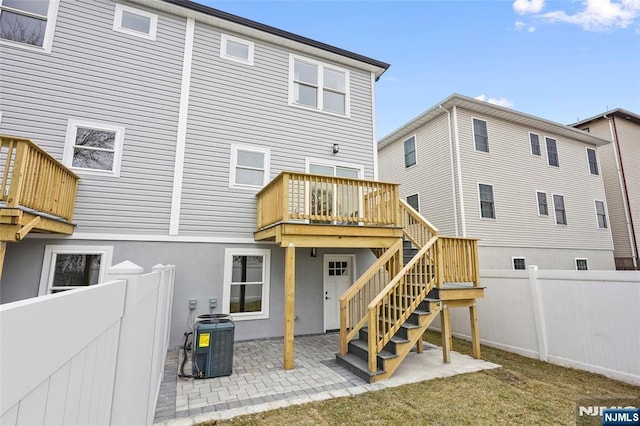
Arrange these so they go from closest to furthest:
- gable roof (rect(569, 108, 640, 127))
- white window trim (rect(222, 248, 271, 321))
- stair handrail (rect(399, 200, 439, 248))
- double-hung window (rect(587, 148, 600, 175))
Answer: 1. stair handrail (rect(399, 200, 439, 248))
2. white window trim (rect(222, 248, 271, 321))
3. double-hung window (rect(587, 148, 600, 175))
4. gable roof (rect(569, 108, 640, 127))

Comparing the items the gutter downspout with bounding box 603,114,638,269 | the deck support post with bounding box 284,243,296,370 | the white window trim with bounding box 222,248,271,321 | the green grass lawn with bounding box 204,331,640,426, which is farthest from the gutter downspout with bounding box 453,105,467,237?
the gutter downspout with bounding box 603,114,638,269

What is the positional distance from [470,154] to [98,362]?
1348 centimetres

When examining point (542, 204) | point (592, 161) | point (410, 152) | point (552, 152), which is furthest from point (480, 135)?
point (592, 161)

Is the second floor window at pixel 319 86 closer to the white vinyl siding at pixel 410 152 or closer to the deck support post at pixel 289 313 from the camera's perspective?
the deck support post at pixel 289 313

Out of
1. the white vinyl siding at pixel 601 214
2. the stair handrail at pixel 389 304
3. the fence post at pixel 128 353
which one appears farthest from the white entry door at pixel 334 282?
the white vinyl siding at pixel 601 214

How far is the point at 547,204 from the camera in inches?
546

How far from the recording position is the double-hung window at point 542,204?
13.6 meters

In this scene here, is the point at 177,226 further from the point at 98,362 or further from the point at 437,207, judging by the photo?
the point at 437,207

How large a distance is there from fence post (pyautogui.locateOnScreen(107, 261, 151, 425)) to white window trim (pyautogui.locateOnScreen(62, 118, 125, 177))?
607 cm

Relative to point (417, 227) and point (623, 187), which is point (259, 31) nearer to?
point (417, 227)

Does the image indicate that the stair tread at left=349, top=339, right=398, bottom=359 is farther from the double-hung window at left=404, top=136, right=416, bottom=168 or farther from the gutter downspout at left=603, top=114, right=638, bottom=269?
the gutter downspout at left=603, top=114, right=638, bottom=269

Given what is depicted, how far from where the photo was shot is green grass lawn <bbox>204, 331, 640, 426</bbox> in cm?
398

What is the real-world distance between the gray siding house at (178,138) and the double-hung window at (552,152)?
1083 cm

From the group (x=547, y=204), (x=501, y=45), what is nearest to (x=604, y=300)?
(x=547, y=204)
